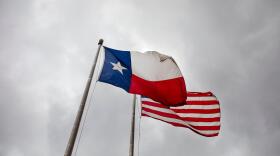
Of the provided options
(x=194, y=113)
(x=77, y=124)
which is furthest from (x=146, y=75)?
(x=77, y=124)

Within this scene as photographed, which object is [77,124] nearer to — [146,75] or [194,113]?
[146,75]

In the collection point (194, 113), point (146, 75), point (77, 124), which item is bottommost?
point (77, 124)

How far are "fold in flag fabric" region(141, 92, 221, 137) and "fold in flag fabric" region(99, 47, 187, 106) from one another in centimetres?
167

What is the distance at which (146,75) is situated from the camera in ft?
43.9

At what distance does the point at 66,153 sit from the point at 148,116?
6.92 meters

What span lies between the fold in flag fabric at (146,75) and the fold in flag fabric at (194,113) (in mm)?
1670

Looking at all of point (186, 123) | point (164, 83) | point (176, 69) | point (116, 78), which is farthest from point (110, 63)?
point (186, 123)

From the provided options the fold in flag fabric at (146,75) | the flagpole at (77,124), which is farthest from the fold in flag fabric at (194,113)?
the flagpole at (77,124)

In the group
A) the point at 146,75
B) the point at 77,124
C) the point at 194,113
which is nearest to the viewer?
the point at 77,124

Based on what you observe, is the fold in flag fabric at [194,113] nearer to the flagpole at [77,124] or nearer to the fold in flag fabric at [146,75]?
the fold in flag fabric at [146,75]

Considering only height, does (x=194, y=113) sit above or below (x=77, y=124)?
above

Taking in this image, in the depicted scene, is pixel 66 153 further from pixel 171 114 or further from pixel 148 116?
pixel 171 114

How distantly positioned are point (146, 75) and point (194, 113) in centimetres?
427

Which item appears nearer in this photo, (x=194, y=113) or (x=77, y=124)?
(x=77, y=124)
